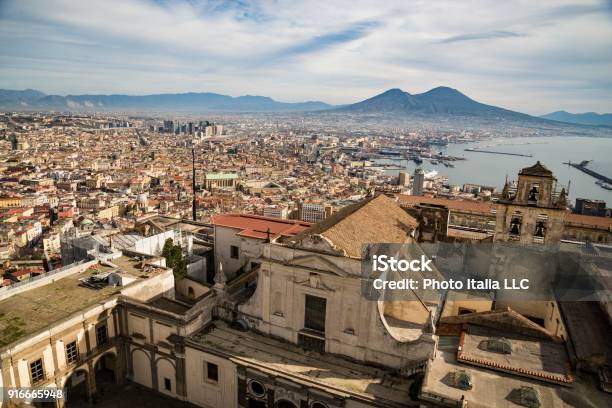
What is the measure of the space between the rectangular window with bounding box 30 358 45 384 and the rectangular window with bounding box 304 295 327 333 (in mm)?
9863

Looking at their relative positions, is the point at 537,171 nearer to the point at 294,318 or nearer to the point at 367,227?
the point at 367,227

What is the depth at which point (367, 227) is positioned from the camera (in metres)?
17.9

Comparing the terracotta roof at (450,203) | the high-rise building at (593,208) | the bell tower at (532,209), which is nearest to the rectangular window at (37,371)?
the bell tower at (532,209)

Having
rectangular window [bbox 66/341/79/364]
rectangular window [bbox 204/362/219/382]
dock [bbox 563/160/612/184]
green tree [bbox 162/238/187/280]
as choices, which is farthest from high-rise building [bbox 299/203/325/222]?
dock [bbox 563/160/612/184]

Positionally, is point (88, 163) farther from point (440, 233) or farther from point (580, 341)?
point (580, 341)

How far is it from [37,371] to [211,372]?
20.5ft

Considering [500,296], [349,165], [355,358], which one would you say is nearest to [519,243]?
[500,296]

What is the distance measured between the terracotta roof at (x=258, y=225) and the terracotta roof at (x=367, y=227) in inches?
208

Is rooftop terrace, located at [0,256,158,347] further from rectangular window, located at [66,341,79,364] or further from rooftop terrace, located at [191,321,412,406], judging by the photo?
rooftop terrace, located at [191,321,412,406]

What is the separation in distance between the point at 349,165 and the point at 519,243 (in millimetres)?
153902

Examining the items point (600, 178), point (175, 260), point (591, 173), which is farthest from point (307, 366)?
point (591, 173)

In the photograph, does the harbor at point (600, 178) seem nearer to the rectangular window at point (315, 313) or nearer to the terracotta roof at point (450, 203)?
the terracotta roof at point (450, 203)

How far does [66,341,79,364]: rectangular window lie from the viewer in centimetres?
1666

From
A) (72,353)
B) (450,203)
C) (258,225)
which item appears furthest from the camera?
(450,203)
